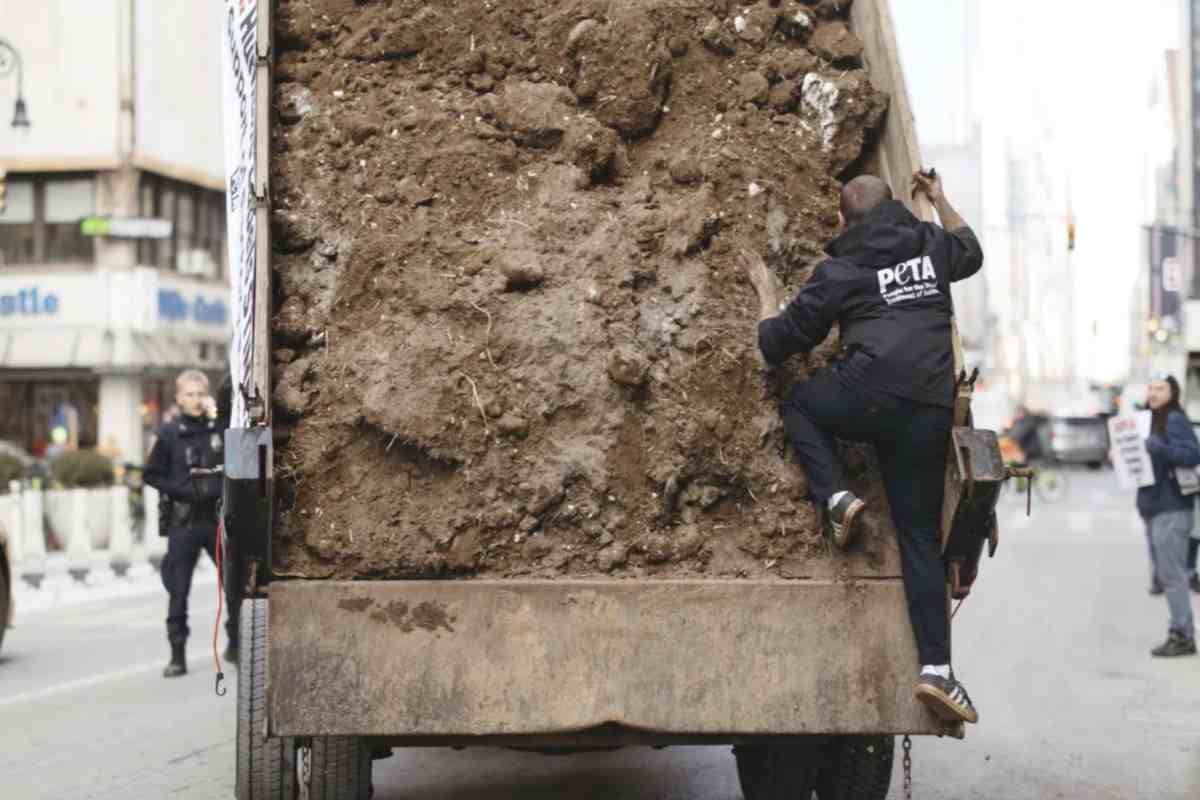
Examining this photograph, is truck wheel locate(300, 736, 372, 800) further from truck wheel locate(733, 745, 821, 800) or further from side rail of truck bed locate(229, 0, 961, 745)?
truck wheel locate(733, 745, 821, 800)

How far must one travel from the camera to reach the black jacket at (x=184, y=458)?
38.0ft

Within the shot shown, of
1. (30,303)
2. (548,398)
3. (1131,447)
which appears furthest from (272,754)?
(30,303)

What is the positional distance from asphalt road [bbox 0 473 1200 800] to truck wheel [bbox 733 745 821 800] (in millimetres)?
1280

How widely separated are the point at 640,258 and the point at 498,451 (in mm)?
827

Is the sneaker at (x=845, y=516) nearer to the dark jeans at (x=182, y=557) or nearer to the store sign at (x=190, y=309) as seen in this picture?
the dark jeans at (x=182, y=557)

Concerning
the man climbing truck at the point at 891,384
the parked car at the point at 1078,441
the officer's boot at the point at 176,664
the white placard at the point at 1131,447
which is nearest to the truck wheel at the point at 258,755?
the man climbing truck at the point at 891,384

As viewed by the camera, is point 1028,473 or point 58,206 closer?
point 1028,473

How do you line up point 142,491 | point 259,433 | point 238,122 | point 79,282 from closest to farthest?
1. point 259,433
2. point 238,122
3. point 142,491
4. point 79,282

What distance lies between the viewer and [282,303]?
5906 mm

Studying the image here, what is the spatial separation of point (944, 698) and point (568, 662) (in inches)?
42.2

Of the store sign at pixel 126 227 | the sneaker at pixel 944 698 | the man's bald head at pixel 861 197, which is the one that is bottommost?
the sneaker at pixel 944 698

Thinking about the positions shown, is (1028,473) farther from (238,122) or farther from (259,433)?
(238,122)

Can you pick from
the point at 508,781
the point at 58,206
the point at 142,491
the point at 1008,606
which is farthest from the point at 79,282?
the point at 508,781

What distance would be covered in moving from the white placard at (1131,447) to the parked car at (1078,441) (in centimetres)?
4611
